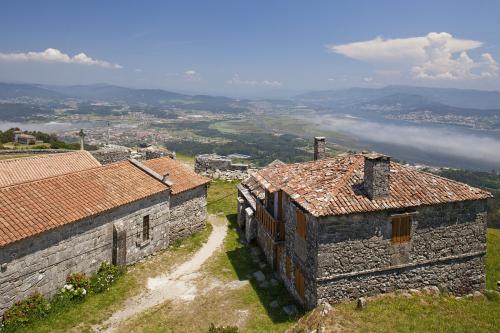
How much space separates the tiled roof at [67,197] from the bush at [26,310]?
2.46 metres

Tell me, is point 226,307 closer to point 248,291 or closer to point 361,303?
point 248,291

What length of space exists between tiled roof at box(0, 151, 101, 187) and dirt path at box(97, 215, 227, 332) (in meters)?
8.96

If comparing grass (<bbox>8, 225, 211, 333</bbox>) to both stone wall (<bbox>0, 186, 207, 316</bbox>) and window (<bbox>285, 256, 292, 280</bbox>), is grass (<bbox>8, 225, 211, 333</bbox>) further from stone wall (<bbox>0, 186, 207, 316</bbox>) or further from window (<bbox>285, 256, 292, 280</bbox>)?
window (<bbox>285, 256, 292, 280</bbox>)

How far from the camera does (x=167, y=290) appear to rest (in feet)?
56.6

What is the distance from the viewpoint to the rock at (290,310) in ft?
50.0

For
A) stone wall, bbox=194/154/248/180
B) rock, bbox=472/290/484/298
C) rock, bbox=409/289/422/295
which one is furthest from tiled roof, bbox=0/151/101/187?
rock, bbox=472/290/484/298

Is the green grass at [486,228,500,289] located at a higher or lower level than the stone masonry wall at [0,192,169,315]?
lower

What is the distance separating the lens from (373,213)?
14.6 m

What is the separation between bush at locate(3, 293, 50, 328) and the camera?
44.5 ft

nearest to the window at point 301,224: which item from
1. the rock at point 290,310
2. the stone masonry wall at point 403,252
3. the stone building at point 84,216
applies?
the stone masonry wall at point 403,252

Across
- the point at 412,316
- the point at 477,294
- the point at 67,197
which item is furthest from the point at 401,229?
the point at 67,197

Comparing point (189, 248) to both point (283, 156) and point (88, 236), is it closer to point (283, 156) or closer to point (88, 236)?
point (88, 236)

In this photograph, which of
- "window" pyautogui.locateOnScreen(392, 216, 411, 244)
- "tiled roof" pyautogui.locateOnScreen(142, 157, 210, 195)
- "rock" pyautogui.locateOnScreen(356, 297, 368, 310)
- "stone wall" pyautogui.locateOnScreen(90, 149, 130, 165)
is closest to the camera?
"rock" pyautogui.locateOnScreen(356, 297, 368, 310)

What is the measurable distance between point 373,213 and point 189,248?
1123cm
